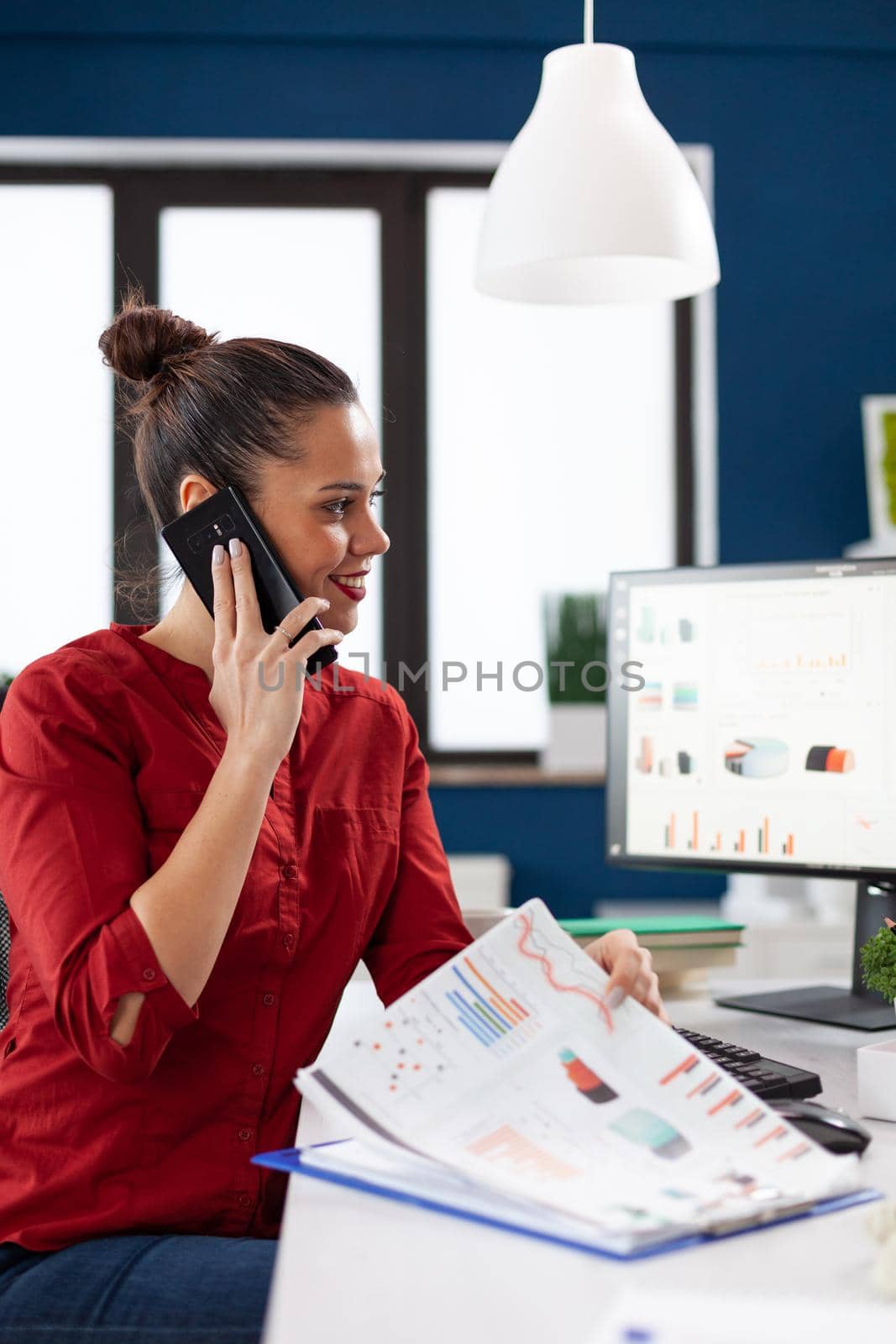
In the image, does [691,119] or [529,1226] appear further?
[691,119]

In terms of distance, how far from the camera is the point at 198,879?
98 centimetres

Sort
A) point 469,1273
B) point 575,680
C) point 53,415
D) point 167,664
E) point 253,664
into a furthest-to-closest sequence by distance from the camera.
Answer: point 53,415, point 575,680, point 167,664, point 253,664, point 469,1273

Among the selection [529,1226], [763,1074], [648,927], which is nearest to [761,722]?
[648,927]

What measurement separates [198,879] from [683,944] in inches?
26.6

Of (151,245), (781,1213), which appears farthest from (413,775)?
(151,245)

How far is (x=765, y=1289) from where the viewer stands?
625 mm

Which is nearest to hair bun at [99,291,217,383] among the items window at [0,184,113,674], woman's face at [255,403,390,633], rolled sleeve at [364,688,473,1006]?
woman's face at [255,403,390,633]

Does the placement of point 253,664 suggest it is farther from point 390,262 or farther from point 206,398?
point 390,262

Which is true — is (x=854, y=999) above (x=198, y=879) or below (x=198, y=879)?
below

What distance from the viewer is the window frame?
3.23 m

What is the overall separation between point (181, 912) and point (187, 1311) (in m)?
0.27

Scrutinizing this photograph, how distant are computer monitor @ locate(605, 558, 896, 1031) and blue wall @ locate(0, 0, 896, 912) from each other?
5.28 ft

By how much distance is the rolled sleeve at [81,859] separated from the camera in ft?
3.11

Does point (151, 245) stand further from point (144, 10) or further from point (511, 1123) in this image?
point (511, 1123)
